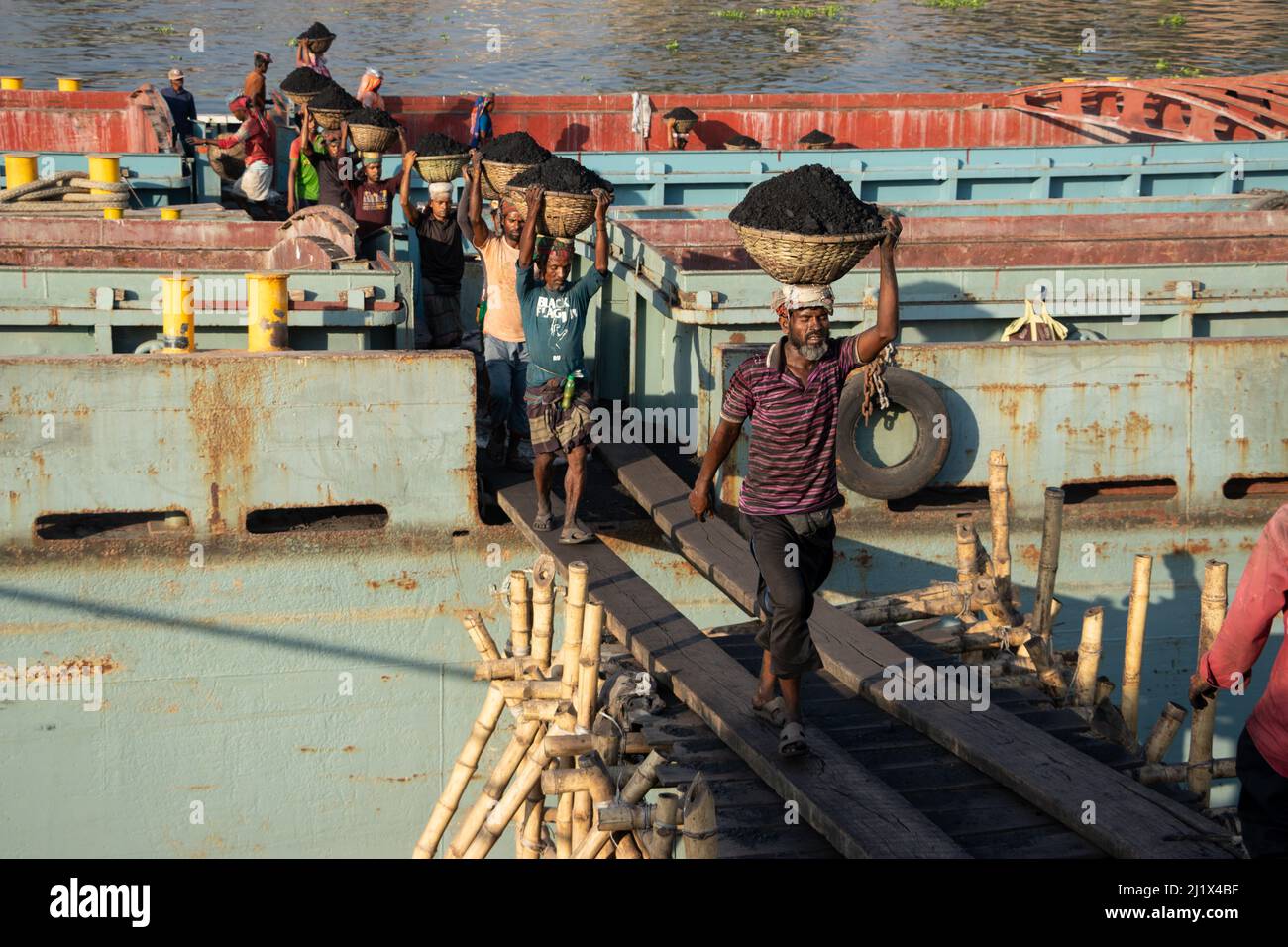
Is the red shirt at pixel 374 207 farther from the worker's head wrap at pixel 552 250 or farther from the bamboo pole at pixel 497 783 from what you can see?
the bamboo pole at pixel 497 783

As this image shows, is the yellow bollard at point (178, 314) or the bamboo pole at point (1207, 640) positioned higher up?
the yellow bollard at point (178, 314)

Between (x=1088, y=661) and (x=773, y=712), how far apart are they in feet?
5.95

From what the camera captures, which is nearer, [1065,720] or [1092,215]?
[1065,720]

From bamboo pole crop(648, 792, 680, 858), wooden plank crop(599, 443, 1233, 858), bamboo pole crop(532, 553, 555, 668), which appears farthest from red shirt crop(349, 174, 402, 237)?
bamboo pole crop(648, 792, 680, 858)

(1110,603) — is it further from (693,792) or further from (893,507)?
(693,792)

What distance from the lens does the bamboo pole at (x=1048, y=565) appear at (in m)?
8.16

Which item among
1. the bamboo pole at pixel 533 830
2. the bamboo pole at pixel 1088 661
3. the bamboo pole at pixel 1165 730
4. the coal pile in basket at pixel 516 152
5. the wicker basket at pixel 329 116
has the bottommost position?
the bamboo pole at pixel 533 830

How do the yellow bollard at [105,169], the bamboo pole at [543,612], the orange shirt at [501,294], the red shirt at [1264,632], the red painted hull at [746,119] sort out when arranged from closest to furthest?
1. the red shirt at [1264,632]
2. the bamboo pole at [543,612]
3. the orange shirt at [501,294]
4. the yellow bollard at [105,169]
5. the red painted hull at [746,119]

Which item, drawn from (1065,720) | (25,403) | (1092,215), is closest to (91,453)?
(25,403)

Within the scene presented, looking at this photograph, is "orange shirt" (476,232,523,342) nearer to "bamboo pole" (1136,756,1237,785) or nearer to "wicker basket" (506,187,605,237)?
"wicker basket" (506,187,605,237)

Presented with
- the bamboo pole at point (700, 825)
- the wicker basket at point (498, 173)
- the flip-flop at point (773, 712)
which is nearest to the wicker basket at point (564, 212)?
the wicker basket at point (498, 173)

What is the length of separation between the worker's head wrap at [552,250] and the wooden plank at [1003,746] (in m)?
1.59

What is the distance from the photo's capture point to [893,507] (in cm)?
985
